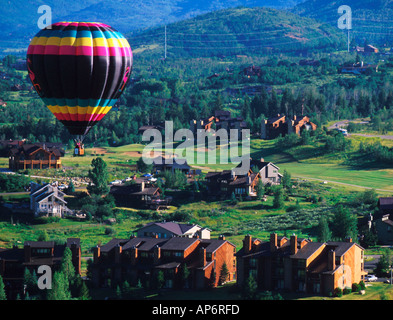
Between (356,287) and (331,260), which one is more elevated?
(331,260)

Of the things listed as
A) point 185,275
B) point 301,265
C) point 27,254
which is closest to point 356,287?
point 301,265

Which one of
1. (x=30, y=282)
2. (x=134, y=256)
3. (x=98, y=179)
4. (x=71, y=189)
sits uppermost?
(x=98, y=179)

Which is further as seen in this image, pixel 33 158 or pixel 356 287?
pixel 33 158

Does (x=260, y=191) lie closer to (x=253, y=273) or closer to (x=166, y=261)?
(x=166, y=261)

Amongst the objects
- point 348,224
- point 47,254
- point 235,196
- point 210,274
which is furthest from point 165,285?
point 235,196

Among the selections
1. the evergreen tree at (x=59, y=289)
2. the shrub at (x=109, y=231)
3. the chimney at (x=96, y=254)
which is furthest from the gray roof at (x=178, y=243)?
the shrub at (x=109, y=231)

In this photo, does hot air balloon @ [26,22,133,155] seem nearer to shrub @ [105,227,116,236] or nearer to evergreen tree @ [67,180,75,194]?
shrub @ [105,227,116,236]

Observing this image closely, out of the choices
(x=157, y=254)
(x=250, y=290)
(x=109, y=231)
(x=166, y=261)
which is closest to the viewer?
(x=250, y=290)

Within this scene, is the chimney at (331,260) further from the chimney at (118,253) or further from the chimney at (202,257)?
the chimney at (118,253)
